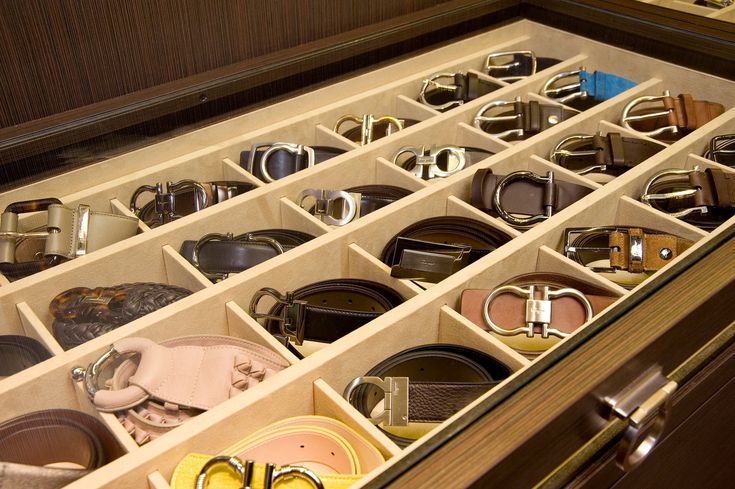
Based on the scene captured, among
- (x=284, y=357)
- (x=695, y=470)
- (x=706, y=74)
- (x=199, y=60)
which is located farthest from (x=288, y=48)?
(x=695, y=470)

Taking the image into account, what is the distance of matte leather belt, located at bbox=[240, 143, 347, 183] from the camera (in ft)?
4.74

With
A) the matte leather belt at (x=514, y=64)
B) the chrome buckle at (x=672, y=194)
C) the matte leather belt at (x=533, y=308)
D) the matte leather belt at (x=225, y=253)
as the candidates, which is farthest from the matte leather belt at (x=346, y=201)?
the matte leather belt at (x=514, y=64)

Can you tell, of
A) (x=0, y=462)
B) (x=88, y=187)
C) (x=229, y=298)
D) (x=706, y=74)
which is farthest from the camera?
(x=706, y=74)

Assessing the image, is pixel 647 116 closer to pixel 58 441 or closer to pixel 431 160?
pixel 431 160

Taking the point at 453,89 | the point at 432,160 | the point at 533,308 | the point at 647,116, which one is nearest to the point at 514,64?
the point at 453,89

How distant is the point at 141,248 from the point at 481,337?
592 mm

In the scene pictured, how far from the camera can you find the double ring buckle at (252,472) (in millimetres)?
820

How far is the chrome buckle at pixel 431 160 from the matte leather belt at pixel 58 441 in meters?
0.82

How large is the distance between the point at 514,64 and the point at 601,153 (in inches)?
17.9

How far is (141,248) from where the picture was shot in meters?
1.21

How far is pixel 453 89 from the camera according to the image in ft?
5.70

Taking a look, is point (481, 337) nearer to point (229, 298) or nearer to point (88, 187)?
point (229, 298)

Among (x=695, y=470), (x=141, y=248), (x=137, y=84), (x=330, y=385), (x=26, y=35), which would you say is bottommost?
(x=695, y=470)

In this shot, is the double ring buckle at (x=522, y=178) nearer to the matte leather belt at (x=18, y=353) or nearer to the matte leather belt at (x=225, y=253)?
the matte leather belt at (x=225, y=253)
